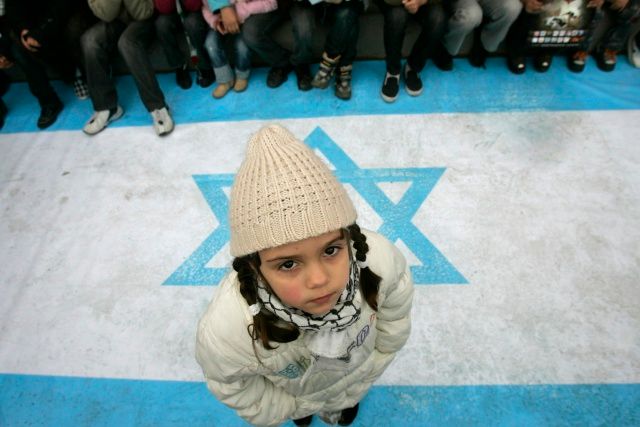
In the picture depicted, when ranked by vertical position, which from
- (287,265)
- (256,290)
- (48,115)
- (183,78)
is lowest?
(48,115)

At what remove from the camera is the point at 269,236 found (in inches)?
32.5

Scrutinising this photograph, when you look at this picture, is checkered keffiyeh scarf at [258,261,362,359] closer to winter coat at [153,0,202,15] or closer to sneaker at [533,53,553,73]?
winter coat at [153,0,202,15]

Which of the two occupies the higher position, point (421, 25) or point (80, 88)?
point (421, 25)

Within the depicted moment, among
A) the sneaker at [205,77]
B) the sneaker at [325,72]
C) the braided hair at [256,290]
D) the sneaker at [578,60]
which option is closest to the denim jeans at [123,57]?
the sneaker at [205,77]

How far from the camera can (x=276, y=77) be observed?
10.5 ft

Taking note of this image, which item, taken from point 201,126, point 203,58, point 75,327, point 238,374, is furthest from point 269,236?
point 203,58

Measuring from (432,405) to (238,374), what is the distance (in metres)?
1.04

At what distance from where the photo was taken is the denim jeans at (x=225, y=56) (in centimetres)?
304

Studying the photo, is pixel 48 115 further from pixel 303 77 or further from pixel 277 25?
pixel 303 77

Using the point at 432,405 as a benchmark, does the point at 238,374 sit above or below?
above

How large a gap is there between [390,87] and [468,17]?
2.35ft

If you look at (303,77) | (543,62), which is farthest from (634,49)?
(303,77)

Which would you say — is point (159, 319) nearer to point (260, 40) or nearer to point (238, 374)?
point (238, 374)

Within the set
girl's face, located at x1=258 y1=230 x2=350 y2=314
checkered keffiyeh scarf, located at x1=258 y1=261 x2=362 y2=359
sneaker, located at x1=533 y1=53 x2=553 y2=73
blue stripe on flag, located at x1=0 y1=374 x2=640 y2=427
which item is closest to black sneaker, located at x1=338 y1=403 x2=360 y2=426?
blue stripe on flag, located at x1=0 y1=374 x2=640 y2=427
